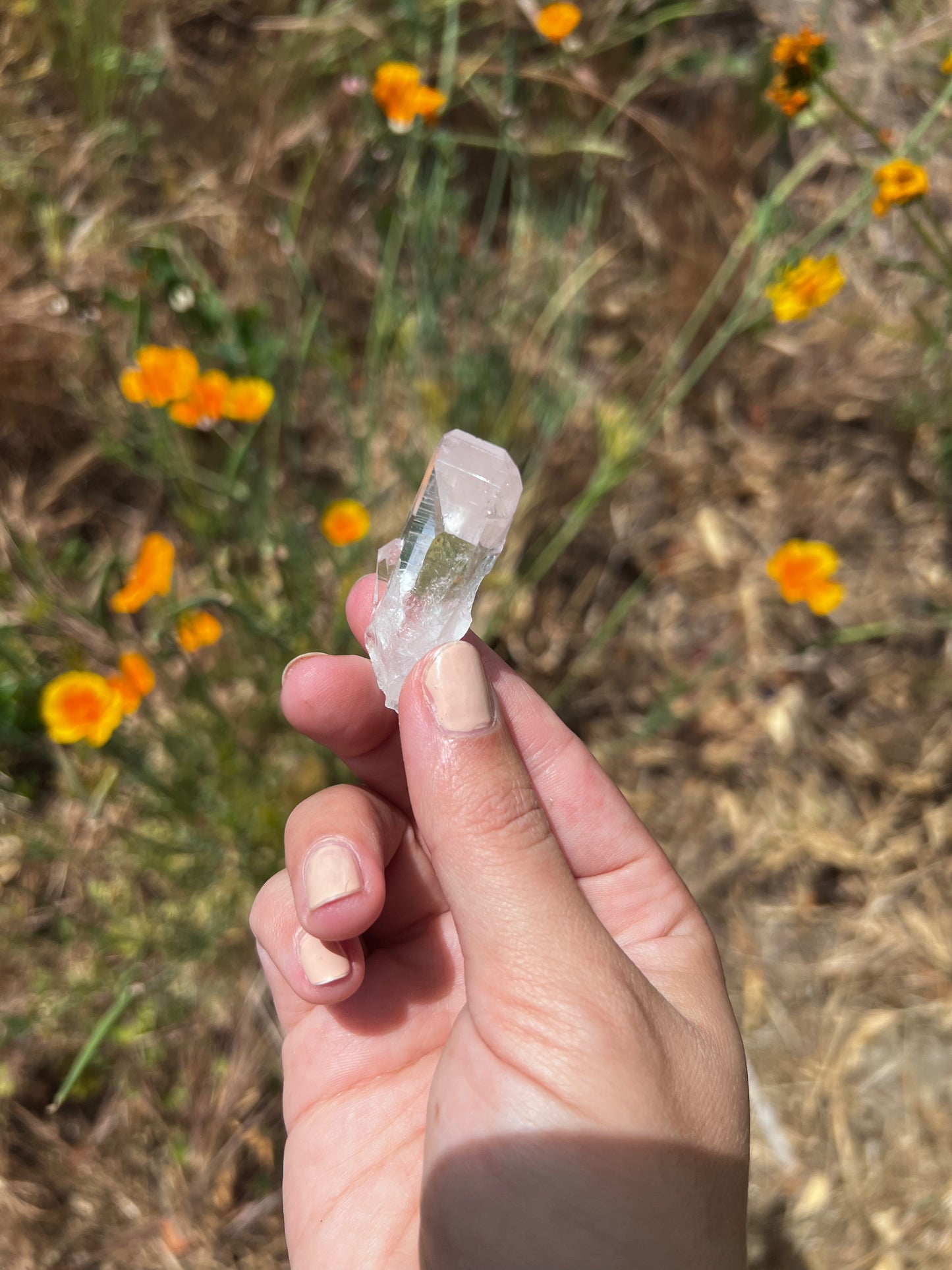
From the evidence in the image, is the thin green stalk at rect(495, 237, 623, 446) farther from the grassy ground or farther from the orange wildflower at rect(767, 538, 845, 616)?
the orange wildflower at rect(767, 538, 845, 616)

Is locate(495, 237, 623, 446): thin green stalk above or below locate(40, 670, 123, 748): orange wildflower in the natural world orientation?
above

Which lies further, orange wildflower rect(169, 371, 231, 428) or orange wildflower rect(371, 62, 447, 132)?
orange wildflower rect(371, 62, 447, 132)

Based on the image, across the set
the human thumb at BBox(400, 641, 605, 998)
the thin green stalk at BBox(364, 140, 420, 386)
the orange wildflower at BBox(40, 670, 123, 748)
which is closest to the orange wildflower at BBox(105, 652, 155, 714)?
the orange wildflower at BBox(40, 670, 123, 748)

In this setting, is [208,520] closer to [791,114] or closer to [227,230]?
[227,230]

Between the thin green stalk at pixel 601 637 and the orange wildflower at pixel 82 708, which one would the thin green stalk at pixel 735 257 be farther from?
the orange wildflower at pixel 82 708

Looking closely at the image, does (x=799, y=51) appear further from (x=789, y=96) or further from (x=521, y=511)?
(x=521, y=511)

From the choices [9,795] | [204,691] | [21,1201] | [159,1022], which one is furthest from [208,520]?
[21,1201]
